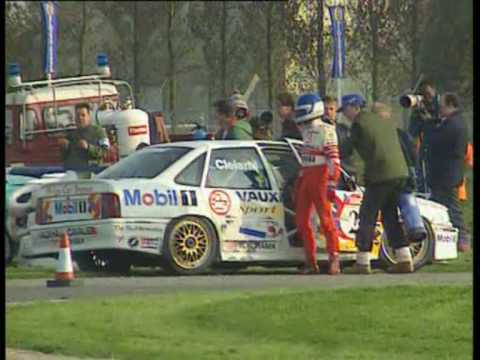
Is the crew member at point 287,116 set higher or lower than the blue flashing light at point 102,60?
lower

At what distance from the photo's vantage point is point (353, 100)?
39.2ft

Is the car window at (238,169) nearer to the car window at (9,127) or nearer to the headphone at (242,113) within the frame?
the headphone at (242,113)

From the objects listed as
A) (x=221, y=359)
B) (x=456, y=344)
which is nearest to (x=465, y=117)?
(x=456, y=344)

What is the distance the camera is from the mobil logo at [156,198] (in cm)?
1317

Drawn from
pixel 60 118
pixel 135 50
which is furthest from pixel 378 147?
pixel 135 50

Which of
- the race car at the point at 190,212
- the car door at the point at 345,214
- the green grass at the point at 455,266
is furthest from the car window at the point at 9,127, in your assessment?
the green grass at the point at 455,266

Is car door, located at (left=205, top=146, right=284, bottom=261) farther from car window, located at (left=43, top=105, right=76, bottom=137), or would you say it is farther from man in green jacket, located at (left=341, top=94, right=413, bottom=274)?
car window, located at (left=43, top=105, right=76, bottom=137)

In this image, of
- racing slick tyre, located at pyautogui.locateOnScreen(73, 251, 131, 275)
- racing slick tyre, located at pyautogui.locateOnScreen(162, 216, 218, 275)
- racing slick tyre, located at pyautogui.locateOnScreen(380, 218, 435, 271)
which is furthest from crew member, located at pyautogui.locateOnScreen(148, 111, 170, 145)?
racing slick tyre, located at pyautogui.locateOnScreen(380, 218, 435, 271)

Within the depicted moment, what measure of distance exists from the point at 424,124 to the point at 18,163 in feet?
13.3

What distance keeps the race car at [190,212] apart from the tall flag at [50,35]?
1594mm

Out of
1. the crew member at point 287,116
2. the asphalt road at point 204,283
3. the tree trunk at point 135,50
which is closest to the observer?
the asphalt road at point 204,283

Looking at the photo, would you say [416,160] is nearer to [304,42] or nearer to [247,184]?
[247,184]

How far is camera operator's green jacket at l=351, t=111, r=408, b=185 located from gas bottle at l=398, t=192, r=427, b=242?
657mm

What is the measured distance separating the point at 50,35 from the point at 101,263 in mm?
2436
